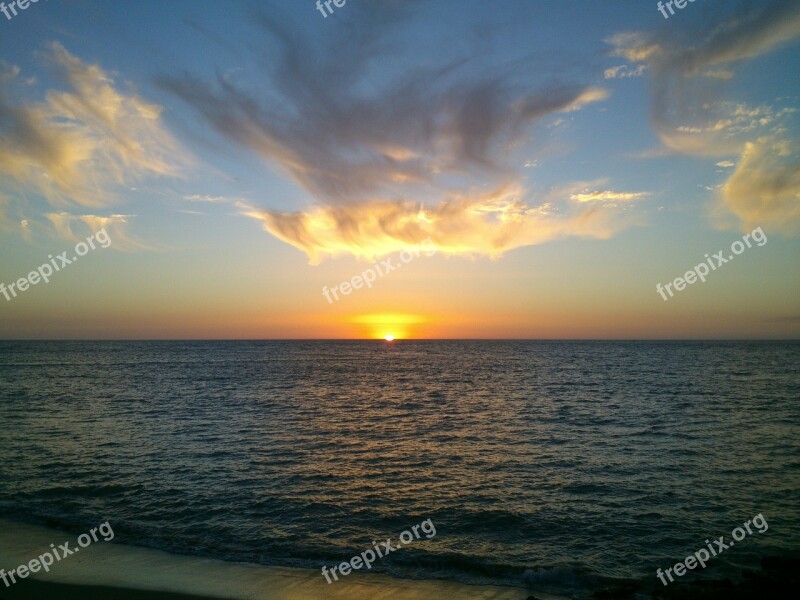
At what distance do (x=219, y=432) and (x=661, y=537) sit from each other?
27.2 metres

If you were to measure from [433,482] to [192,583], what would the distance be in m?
11.5

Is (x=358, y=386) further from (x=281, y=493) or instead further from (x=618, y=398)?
(x=281, y=493)

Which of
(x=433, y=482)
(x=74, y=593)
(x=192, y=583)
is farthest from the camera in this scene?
(x=433, y=482)

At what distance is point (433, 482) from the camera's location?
21344mm

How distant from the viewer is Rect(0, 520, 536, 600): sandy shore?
38.0 ft

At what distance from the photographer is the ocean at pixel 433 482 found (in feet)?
47.6

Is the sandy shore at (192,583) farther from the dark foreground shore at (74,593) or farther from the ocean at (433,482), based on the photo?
the ocean at (433,482)

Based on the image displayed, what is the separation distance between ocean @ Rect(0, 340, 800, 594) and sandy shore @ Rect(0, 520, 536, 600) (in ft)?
2.43

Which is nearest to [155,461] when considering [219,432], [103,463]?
[103,463]

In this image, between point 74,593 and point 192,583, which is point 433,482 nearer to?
point 192,583

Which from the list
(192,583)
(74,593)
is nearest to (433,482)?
(192,583)

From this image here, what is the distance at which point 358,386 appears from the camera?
67.4m

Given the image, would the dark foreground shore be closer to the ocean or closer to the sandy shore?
the sandy shore

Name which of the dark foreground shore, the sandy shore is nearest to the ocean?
the sandy shore
